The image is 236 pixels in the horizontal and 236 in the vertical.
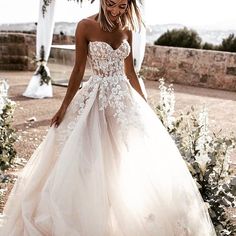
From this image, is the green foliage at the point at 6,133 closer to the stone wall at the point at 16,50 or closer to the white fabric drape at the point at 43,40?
the white fabric drape at the point at 43,40

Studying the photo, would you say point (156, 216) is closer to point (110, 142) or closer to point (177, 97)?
point (110, 142)

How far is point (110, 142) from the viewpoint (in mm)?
2572

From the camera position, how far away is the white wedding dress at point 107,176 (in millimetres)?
2383

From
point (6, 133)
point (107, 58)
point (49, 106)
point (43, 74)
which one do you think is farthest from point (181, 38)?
point (107, 58)

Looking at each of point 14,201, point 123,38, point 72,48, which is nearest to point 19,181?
point 14,201

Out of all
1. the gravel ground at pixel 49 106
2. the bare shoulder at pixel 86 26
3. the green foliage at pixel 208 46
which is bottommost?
the gravel ground at pixel 49 106

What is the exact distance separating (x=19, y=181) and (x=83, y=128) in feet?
1.94

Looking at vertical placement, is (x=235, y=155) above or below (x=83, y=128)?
below

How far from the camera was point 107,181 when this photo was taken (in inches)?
97.0

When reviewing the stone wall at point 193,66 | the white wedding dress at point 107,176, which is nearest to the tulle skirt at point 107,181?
the white wedding dress at point 107,176

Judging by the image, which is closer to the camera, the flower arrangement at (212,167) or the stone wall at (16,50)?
the flower arrangement at (212,167)

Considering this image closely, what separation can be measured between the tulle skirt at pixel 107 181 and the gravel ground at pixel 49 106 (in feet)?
3.27

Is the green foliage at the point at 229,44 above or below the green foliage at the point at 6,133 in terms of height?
above

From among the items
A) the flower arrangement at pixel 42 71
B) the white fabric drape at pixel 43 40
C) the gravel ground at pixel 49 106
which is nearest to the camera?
the gravel ground at pixel 49 106
